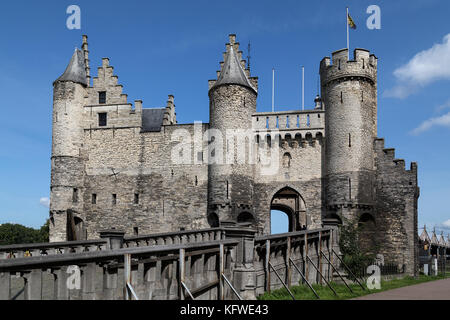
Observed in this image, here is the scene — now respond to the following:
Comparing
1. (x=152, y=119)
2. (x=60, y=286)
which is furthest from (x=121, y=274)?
(x=152, y=119)

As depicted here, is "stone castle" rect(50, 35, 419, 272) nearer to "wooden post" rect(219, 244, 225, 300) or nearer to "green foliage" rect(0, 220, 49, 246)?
"wooden post" rect(219, 244, 225, 300)

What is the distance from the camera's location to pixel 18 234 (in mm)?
64625

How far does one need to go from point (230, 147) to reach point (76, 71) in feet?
39.6

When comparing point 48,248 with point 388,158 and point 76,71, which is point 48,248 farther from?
point 76,71

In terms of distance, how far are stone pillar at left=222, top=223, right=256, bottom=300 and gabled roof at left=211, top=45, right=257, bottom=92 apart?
17589 mm

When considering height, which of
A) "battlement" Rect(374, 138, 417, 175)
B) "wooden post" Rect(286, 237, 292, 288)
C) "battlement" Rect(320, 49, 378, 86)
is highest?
"battlement" Rect(320, 49, 378, 86)

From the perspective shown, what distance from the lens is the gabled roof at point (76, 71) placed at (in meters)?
31.9

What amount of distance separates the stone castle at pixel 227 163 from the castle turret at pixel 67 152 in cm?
7

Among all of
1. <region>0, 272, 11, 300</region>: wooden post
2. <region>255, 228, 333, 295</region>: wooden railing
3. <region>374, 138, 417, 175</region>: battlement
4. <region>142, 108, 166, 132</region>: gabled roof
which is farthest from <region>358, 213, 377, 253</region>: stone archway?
<region>0, 272, 11, 300</region>: wooden post

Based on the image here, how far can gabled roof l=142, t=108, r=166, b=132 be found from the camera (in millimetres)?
32250
